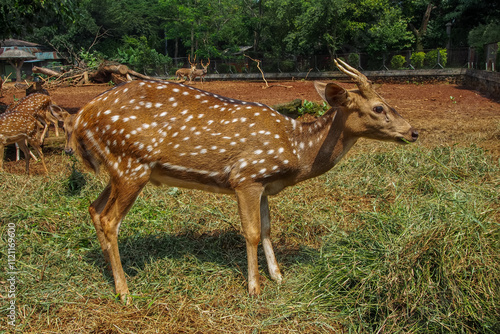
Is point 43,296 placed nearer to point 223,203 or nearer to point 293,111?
point 223,203

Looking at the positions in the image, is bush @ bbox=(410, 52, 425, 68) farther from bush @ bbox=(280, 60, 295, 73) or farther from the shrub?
bush @ bbox=(280, 60, 295, 73)

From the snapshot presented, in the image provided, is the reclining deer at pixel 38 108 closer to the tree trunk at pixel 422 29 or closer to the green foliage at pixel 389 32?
the green foliage at pixel 389 32

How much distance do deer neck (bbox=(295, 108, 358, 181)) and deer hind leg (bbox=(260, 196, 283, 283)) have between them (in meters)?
0.54

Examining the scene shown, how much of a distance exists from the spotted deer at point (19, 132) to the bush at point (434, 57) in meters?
24.7

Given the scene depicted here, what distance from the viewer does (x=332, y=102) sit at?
4.32m

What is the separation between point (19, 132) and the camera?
26.8 ft

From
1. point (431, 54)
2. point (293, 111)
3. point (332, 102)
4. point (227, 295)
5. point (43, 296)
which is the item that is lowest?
point (431, 54)

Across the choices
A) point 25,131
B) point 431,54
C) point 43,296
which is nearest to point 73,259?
point 43,296

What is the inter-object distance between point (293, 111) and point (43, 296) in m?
8.30

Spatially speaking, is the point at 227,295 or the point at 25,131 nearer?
the point at 227,295

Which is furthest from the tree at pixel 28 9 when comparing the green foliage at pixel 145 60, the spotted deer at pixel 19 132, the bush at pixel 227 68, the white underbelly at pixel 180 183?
the green foliage at pixel 145 60

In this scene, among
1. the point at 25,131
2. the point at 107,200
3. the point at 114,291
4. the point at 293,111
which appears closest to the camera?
the point at 114,291

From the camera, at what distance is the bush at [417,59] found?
27.5m

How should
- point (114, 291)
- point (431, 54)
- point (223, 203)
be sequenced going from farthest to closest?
1. point (431, 54)
2. point (223, 203)
3. point (114, 291)
